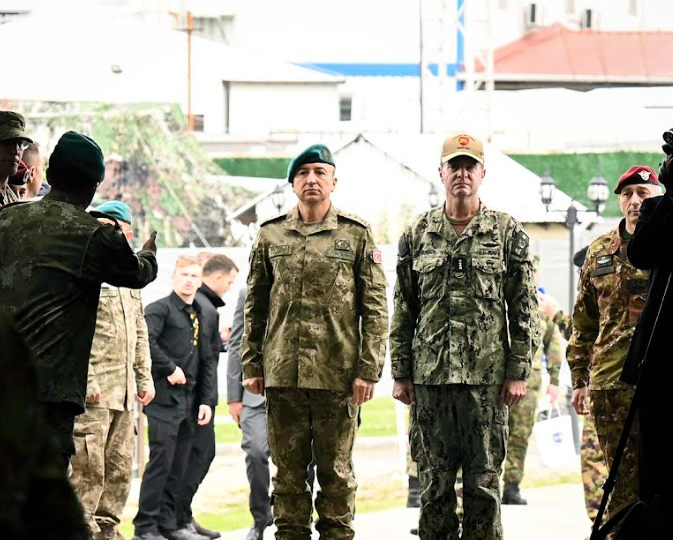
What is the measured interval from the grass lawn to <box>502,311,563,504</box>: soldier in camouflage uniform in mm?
2135

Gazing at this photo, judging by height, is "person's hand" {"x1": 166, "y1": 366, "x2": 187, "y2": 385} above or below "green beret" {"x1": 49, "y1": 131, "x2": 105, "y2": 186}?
below

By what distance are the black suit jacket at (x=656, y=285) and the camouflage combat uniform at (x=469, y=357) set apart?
1613 mm

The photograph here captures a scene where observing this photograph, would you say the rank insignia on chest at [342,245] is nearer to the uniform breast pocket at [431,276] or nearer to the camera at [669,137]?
the uniform breast pocket at [431,276]

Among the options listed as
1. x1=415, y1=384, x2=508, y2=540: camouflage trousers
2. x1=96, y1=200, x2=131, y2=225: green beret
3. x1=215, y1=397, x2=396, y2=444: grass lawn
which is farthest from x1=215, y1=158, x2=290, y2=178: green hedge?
x1=415, y1=384, x2=508, y2=540: camouflage trousers

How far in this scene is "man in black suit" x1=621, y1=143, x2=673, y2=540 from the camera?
4062 mm

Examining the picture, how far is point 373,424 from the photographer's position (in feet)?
42.2

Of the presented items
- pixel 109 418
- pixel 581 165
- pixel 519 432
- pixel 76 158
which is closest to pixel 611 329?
pixel 76 158

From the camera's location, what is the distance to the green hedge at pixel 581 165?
18.3 metres

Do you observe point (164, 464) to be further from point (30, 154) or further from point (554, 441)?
point (554, 441)

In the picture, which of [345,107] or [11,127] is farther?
[345,107]

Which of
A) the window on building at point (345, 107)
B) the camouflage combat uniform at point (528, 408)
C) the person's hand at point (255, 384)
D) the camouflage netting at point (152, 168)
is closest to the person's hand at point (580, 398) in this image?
the person's hand at point (255, 384)

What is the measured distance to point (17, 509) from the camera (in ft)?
6.05

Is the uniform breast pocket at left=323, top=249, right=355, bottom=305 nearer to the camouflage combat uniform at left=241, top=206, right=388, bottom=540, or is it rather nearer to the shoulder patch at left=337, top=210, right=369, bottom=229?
the camouflage combat uniform at left=241, top=206, right=388, bottom=540

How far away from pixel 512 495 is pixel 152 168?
10934mm
